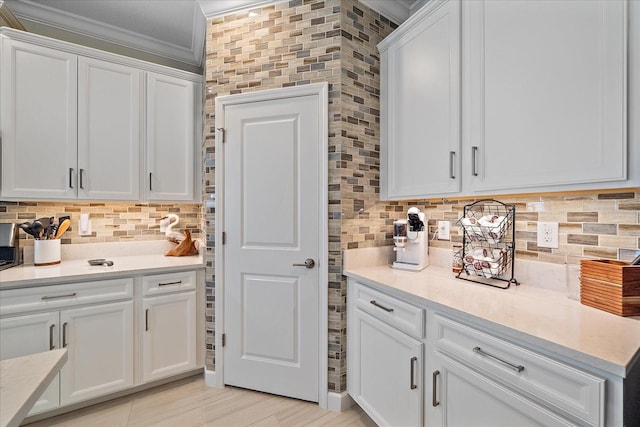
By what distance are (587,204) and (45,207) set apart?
3460 millimetres

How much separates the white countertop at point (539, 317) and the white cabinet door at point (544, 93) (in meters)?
0.48

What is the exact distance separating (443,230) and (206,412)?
1.95m

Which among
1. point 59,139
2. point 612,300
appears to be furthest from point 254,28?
point 612,300

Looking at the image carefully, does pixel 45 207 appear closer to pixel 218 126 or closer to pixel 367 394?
pixel 218 126

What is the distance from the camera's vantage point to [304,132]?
2062mm

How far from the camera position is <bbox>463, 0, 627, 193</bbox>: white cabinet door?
41.9 inches

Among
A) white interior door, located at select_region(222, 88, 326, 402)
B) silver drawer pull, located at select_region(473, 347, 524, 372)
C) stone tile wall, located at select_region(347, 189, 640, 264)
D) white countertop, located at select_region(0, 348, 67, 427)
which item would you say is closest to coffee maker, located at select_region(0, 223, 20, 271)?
white interior door, located at select_region(222, 88, 326, 402)

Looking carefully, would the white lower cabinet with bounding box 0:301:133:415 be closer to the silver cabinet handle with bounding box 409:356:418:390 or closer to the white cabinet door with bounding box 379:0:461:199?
the silver cabinet handle with bounding box 409:356:418:390

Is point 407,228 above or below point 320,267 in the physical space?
above

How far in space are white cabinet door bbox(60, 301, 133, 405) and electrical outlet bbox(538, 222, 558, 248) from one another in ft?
8.31

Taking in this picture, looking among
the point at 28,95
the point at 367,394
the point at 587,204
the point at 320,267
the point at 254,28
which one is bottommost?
the point at 367,394

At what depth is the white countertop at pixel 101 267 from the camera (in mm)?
1884

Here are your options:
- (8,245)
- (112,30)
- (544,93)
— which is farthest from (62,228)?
(544,93)

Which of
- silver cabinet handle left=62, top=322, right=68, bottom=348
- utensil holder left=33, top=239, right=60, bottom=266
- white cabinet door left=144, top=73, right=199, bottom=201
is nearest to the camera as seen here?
silver cabinet handle left=62, top=322, right=68, bottom=348
